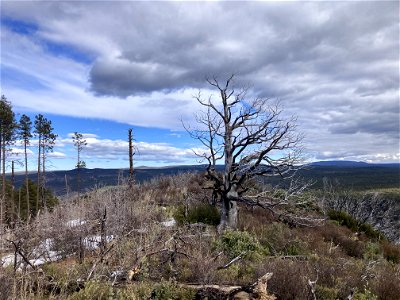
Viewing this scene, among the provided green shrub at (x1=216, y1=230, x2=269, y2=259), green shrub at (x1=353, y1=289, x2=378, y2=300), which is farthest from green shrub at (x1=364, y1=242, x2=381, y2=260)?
green shrub at (x1=353, y1=289, x2=378, y2=300)

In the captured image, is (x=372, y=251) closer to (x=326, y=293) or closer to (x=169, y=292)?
(x=326, y=293)

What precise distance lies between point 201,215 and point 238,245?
4788 millimetres

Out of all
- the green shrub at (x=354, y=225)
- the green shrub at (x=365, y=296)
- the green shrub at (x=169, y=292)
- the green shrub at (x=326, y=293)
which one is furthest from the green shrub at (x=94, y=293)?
the green shrub at (x=354, y=225)

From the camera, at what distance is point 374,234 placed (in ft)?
54.3

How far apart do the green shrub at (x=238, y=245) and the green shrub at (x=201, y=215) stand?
11.4 ft

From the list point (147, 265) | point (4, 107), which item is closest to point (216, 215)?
point (147, 265)

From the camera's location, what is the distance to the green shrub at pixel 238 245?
8.98 meters

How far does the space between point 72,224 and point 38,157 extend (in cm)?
2759

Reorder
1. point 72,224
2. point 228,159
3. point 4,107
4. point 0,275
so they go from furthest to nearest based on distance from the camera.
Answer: point 4,107
point 228,159
point 72,224
point 0,275

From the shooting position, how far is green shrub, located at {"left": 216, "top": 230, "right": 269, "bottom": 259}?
29.5 ft

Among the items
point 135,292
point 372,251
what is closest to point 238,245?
point 135,292

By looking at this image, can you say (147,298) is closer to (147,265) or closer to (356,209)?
(147,265)

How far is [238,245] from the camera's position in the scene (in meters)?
9.34

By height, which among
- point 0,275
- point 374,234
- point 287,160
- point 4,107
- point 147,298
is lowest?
point 374,234
